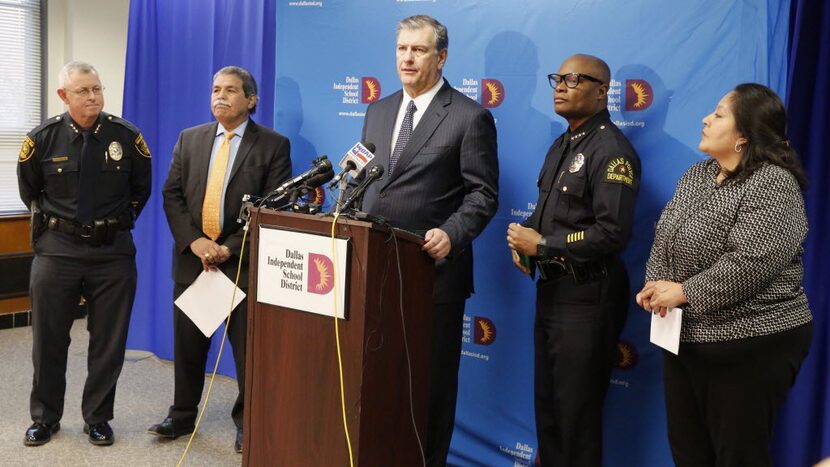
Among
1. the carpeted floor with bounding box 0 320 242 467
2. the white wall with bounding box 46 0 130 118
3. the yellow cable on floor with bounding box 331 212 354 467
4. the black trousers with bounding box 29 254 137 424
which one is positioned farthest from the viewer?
the white wall with bounding box 46 0 130 118

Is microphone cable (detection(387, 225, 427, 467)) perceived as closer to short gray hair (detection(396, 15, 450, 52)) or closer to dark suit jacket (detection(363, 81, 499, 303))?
dark suit jacket (detection(363, 81, 499, 303))

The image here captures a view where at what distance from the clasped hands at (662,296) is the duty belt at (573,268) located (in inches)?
10.5

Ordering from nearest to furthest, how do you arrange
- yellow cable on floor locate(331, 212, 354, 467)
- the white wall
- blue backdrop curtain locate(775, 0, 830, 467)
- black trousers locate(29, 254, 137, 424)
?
1. yellow cable on floor locate(331, 212, 354, 467)
2. blue backdrop curtain locate(775, 0, 830, 467)
3. black trousers locate(29, 254, 137, 424)
4. the white wall

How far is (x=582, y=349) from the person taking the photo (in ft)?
9.88

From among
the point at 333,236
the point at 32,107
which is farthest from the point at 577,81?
the point at 32,107

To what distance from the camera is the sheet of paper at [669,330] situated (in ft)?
8.65

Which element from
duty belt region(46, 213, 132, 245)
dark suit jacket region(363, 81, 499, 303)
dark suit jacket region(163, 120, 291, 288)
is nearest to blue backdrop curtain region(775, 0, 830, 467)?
dark suit jacket region(363, 81, 499, 303)

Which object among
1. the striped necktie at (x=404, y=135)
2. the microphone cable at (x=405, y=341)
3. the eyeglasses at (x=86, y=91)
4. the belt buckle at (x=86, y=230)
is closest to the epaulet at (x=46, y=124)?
the eyeglasses at (x=86, y=91)

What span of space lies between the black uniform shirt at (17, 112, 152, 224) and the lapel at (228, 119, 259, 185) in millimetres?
552

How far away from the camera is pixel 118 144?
3934mm

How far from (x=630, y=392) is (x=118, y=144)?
2584 mm

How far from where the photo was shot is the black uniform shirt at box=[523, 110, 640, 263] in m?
2.91

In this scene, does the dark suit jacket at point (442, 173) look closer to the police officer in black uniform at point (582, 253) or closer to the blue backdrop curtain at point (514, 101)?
the police officer in black uniform at point (582, 253)

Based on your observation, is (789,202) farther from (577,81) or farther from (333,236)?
(333,236)
